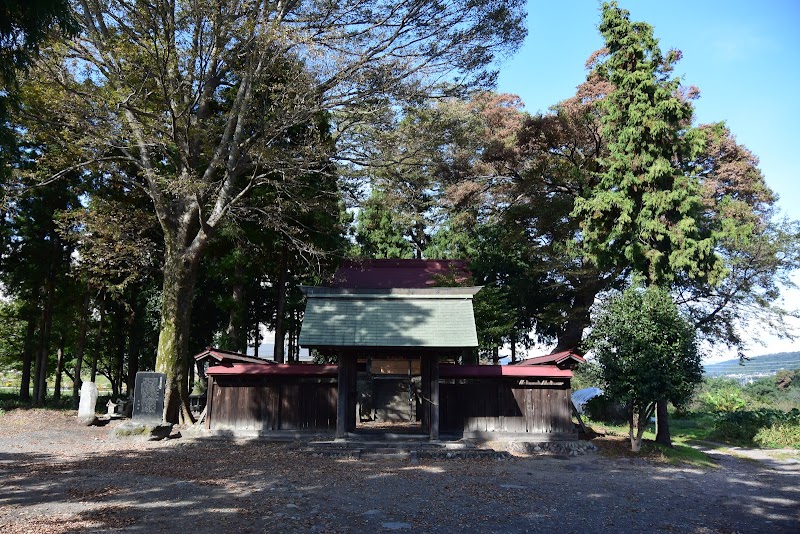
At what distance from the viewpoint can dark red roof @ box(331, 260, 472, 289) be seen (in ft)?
74.8

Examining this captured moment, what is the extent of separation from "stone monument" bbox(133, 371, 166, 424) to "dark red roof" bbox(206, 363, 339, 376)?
Result: 1589 mm

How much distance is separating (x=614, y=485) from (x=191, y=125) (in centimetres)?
1419

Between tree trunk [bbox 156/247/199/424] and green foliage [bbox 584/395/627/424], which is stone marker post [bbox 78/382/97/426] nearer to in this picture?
tree trunk [bbox 156/247/199/424]

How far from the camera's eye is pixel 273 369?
16.4 metres

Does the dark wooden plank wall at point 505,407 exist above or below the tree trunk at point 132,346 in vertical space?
below

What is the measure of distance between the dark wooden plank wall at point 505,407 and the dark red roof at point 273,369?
359cm

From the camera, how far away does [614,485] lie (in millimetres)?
10523

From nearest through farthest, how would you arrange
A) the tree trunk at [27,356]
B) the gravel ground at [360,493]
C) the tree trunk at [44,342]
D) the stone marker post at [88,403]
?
the gravel ground at [360,493]
the stone marker post at [88,403]
the tree trunk at [44,342]
the tree trunk at [27,356]

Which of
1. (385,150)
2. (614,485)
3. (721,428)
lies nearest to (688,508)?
(614,485)

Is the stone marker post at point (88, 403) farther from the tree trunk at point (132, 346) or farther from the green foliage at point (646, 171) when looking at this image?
the green foliage at point (646, 171)

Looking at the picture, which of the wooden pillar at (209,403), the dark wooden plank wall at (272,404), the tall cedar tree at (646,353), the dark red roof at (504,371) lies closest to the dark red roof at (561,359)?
the dark red roof at (504,371)

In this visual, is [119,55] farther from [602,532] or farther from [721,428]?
[721,428]

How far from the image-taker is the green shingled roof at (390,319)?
1481 cm

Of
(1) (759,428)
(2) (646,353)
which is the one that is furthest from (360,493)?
(1) (759,428)
